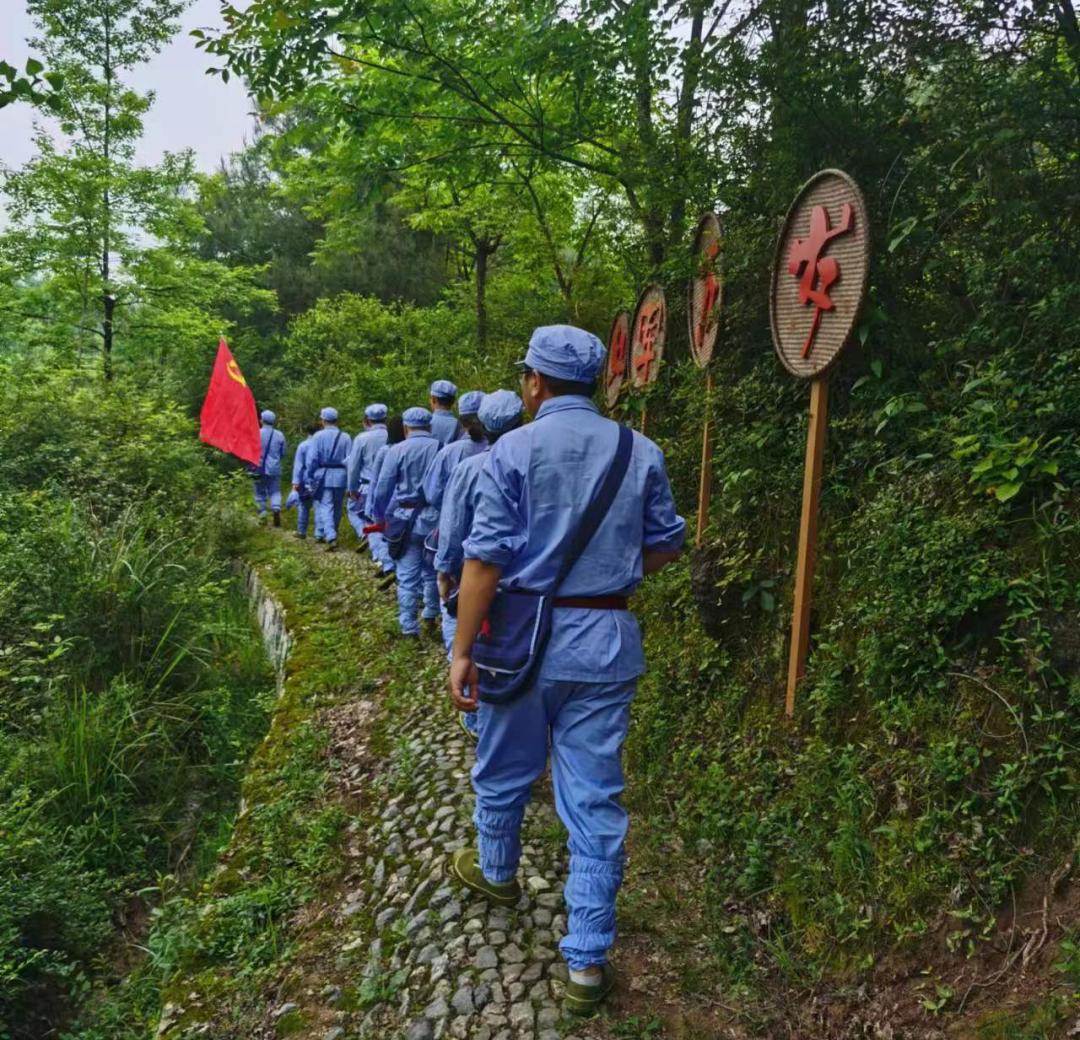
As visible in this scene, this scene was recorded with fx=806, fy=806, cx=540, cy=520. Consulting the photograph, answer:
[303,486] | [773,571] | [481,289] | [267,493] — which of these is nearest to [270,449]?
[267,493]

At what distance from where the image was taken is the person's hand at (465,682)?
2.79 m

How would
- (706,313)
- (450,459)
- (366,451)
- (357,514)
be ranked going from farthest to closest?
1. (357,514)
2. (366,451)
3. (450,459)
4. (706,313)

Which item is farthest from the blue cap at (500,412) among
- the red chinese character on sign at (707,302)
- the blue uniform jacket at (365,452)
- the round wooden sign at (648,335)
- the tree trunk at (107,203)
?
the tree trunk at (107,203)

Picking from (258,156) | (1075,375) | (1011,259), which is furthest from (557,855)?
(258,156)

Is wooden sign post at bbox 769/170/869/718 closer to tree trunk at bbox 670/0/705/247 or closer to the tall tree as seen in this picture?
tree trunk at bbox 670/0/705/247

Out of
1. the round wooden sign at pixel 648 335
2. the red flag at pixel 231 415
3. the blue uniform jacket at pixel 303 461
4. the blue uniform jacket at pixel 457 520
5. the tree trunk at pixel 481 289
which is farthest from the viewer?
the tree trunk at pixel 481 289

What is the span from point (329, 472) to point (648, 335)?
282 inches

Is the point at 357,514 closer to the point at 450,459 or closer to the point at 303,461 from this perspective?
the point at 303,461

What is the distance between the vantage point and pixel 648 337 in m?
6.18

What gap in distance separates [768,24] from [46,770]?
6.30 metres

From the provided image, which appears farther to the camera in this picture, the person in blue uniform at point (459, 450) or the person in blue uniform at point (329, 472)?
the person in blue uniform at point (329, 472)

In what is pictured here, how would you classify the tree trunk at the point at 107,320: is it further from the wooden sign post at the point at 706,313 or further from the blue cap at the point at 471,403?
the wooden sign post at the point at 706,313

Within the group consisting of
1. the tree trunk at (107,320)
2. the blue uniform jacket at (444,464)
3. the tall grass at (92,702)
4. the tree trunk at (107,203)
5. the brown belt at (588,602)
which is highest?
the tree trunk at (107,203)

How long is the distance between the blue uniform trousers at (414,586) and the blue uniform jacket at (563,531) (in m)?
4.21
